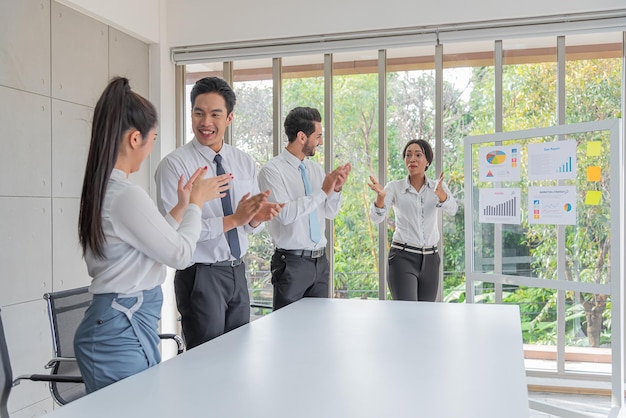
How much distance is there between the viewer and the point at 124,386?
143 centimetres

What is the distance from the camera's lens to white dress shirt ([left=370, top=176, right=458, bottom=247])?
12.8ft

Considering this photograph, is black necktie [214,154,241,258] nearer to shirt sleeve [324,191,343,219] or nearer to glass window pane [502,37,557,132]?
shirt sleeve [324,191,343,219]

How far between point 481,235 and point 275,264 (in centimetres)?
136

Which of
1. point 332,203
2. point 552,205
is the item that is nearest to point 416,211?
point 332,203

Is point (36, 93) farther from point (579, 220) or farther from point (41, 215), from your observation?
point (579, 220)

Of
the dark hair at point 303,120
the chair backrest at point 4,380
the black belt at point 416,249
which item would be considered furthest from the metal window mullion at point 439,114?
the chair backrest at point 4,380

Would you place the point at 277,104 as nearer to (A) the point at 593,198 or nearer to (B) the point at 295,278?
(B) the point at 295,278

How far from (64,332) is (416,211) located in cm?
240

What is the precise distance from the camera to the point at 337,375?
4.96ft

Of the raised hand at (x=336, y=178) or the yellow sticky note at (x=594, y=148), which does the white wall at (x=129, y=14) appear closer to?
the raised hand at (x=336, y=178)

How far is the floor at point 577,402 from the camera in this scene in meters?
3.72

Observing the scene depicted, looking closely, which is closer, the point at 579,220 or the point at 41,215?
the point at 579,220

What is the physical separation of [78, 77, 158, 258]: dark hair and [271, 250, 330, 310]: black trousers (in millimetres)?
1579

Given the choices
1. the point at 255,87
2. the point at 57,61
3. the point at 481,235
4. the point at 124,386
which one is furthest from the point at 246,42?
the point at 124,386
